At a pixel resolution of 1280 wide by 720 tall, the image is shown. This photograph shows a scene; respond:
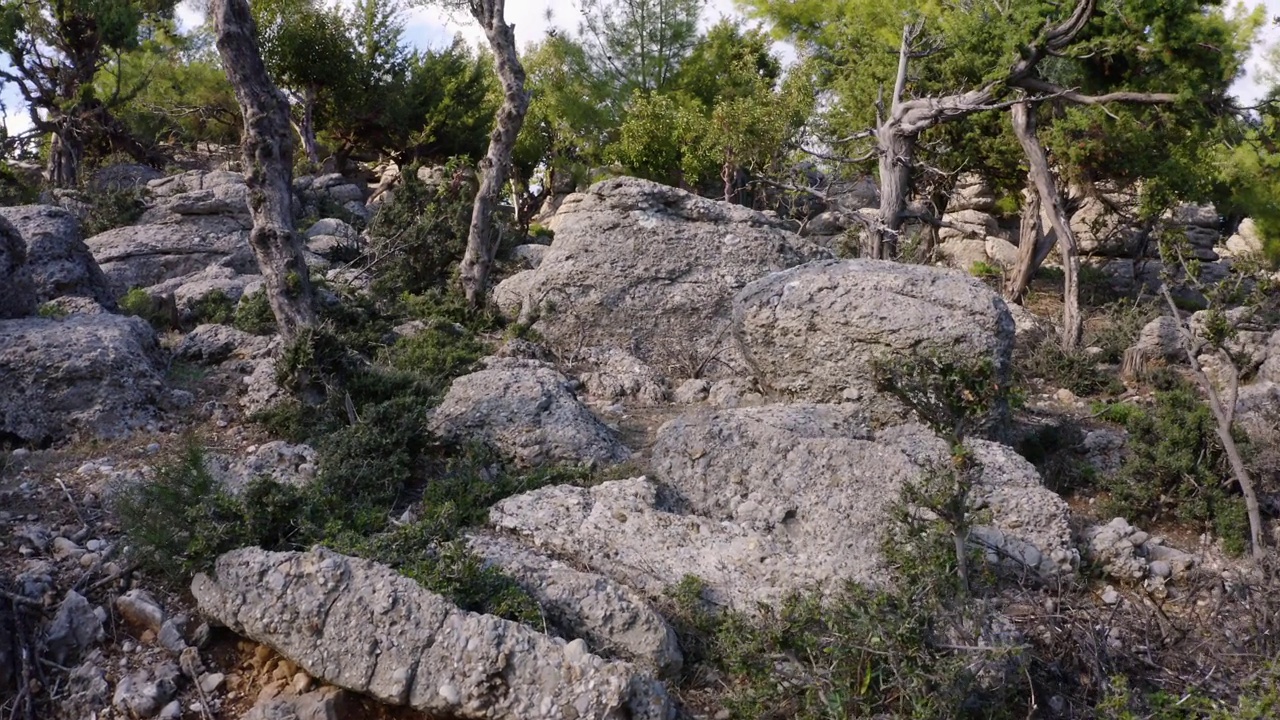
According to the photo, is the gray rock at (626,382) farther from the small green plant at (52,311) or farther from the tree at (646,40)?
the tree at (646,40)

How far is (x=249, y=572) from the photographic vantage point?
15.9ft

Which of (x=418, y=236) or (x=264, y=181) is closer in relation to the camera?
(x=264, y=181)

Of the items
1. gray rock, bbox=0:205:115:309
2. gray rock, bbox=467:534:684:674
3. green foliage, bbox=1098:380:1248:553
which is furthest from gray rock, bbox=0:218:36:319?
green foliage, bbox=1098:380:1248:553

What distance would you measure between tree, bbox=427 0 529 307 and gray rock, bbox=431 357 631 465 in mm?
3961

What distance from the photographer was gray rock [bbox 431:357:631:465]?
7.15m

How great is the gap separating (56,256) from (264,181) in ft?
13.2

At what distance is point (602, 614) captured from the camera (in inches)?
197

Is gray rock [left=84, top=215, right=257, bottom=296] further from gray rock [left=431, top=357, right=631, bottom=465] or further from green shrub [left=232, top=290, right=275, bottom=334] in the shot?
gray rock [left=431, top=357, right=631, bottom=465]

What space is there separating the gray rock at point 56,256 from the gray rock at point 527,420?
5.27 meters

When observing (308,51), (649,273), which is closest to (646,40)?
(308,51)

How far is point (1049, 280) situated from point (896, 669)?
16.8 meters

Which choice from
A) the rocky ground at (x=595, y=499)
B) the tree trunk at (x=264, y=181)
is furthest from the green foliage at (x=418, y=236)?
the tree trunk at (x=264, y=181)

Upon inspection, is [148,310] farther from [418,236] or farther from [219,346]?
[418,236]

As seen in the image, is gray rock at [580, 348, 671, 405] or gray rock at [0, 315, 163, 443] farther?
gray rock at [580, 348, 671, 405]
